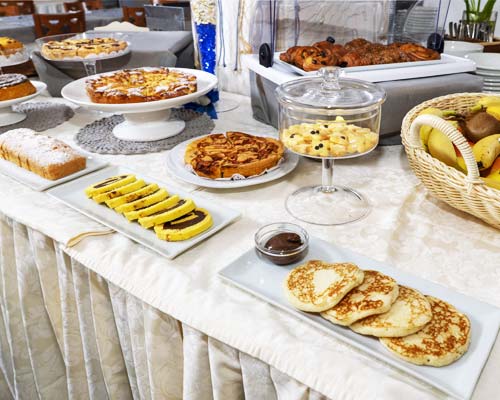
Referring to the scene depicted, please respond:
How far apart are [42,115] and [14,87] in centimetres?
13

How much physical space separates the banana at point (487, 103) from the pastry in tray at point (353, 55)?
21cm

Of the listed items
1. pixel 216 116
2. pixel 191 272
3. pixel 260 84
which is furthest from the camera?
pixel 216 116

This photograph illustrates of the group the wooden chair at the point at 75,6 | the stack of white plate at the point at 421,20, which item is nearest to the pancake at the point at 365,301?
the stack of white plate at the point at 421,20

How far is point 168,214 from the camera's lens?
2.37ft

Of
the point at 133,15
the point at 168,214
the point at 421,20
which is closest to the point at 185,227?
the point at 168,214

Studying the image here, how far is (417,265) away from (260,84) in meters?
0.68

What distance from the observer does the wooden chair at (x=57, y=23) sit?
3.46 m

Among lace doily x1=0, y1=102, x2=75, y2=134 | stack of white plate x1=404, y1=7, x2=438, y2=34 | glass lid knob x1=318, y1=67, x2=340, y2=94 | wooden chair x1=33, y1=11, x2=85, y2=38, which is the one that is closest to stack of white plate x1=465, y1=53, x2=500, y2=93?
stack of white plate x1=404, y1=7, x2=438, y2=34

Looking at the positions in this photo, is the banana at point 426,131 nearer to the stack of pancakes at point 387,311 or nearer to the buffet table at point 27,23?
the stack of pancakes at point 387,311

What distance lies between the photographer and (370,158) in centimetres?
102

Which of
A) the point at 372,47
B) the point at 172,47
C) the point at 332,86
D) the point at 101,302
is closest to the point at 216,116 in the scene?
the point at 172,47

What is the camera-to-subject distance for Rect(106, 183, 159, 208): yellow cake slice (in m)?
0.78

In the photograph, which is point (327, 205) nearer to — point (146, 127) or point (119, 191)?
point (119, 191)

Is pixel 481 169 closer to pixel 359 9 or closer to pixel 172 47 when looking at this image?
pixel 359 9
